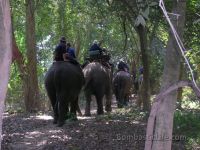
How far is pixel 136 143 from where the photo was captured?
32.8 ft

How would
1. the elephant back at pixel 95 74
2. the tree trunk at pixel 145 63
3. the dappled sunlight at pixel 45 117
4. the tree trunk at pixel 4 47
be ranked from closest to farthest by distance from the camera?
the tree trunk at pixel 4 47 → the tree trunk at pixel 145 63 → the dappled sunlight at pixel 45 117 → the elephant back at pixel 95 74

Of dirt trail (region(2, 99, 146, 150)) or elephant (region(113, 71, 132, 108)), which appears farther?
elephant (region(113, 71, 132, 108))

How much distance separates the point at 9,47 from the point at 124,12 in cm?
785

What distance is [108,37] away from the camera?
27.1m

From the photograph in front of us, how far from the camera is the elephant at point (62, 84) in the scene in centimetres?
1275

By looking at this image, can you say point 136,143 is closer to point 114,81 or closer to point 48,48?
point 114,81

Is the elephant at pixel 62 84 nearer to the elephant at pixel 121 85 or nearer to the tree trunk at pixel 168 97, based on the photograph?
the tree trunk at pixel 168 97

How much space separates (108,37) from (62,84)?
1446cm

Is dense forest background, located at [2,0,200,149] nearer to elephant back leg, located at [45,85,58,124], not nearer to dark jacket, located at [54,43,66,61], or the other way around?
elephant back leg, located at [45,85,58,124]

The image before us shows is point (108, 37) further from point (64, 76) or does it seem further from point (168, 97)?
point (168, 97)

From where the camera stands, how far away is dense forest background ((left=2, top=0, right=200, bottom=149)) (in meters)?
10.0

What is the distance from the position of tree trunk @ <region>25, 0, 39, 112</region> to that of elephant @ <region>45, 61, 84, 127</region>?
4.22 m

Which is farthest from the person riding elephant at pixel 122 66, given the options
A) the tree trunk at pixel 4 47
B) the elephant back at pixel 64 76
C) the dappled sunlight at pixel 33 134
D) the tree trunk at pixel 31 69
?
the tree trunk at pixel 4 47

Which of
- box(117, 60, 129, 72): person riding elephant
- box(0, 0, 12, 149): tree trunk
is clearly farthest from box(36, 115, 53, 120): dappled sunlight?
box(0, 0, 12, 149): tree trunk
